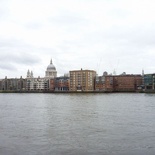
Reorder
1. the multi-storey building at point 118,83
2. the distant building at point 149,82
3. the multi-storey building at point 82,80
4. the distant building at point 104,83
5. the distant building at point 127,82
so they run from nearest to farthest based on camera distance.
Result: the distant building at point 149,82 → the multi-storey building at point 82,80 → the distant building at point 104,83 → the multi-storey building at point 118,83 → the distant building at point 127,82

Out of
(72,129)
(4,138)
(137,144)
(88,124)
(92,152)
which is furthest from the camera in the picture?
(88,124)

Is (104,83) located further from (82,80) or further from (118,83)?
(82,80)

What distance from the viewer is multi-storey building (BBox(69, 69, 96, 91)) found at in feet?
579

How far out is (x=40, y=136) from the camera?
20.6 m

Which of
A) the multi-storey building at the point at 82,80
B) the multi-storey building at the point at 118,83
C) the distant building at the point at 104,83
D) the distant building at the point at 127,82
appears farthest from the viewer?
the distant building at the point at 127,82

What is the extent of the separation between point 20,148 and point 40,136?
11.6ft

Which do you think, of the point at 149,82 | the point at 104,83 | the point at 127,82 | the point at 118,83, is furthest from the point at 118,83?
the point at 149,82

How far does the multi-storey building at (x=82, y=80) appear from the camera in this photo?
176 metres

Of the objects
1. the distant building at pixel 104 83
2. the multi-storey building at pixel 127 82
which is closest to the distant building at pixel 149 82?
the multi-storey building at pixel 127 82

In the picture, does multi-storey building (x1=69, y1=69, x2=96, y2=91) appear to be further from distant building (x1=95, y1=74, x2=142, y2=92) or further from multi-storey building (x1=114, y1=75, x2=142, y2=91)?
multi-storey building (x1=114, y1=75, x2=142, y2=91)

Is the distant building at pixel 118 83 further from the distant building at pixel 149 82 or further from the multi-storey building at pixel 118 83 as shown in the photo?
the distant building at pixel 149 82

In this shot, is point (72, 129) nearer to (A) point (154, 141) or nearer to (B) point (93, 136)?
(B) point (93, 136)

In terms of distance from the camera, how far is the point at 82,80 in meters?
177

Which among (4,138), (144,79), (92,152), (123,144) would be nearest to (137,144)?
(123,144)
